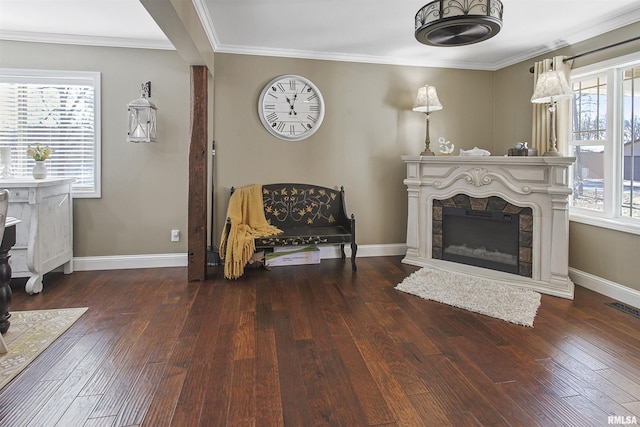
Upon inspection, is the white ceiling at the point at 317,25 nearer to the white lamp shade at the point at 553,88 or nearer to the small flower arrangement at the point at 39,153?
the white lamp shade at the point at 553,88

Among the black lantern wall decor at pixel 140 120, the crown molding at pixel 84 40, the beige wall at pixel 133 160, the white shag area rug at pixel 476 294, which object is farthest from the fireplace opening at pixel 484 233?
the crown molding at pixel 84 40

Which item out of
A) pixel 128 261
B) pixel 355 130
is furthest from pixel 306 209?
pixel 128 261

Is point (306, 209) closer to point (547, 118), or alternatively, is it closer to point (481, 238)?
point (481, 238)

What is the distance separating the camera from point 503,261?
4.04m

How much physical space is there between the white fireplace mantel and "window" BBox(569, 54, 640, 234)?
20.0 inches

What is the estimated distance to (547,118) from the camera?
13.8 feet

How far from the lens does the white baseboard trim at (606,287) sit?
335 cm

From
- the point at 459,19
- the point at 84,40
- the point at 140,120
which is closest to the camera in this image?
the point at 459,19

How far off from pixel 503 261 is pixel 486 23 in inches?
100.0

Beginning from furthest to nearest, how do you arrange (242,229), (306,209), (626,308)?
(306,209) < (242,229) < (626,308)

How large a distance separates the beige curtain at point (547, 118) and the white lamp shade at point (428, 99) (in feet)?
3.48

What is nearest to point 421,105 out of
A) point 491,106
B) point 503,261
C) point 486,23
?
point 491,106

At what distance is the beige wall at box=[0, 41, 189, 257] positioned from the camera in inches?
166

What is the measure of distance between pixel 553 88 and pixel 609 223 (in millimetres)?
1363
